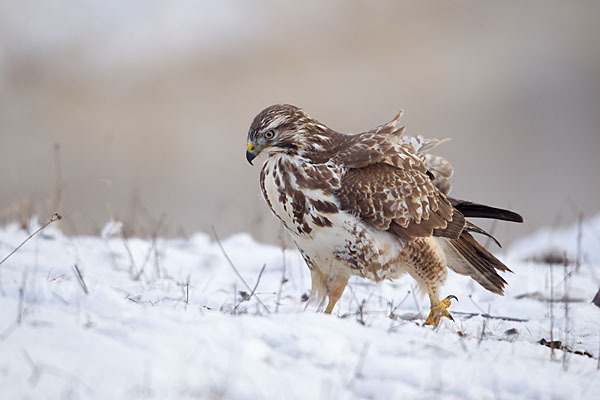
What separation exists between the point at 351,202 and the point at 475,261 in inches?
54.4

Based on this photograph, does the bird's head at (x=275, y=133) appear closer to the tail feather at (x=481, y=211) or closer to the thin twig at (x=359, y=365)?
the tail feather at (x=481, y=211)

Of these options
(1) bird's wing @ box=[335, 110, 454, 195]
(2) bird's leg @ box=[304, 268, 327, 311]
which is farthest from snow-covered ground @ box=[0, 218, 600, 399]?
(1) bird's wing @ box=[335, 110, 454, 195]

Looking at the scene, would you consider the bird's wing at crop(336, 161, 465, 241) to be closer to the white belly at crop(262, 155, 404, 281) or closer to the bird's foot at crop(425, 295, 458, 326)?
the white belly at crop(262, 155, 404, 281)

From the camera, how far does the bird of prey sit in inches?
156

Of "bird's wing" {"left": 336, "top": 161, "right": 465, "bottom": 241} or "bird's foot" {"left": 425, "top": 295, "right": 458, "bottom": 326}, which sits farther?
"bird's foot" {"left": 425, "top": 295, "right": 458, "bottom": 326}

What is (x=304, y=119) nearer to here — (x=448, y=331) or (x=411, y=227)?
(x=411, y=227)

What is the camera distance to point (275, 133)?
4.10 m

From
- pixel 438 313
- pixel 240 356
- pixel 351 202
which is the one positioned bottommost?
pixel 240 356

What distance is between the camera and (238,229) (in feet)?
26.9

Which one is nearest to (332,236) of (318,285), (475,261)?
(318,285)

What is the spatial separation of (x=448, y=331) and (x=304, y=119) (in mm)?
1665

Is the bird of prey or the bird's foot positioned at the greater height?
the bird of prey

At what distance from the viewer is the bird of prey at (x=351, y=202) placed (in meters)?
3.96

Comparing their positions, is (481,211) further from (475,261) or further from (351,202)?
(351,202)
